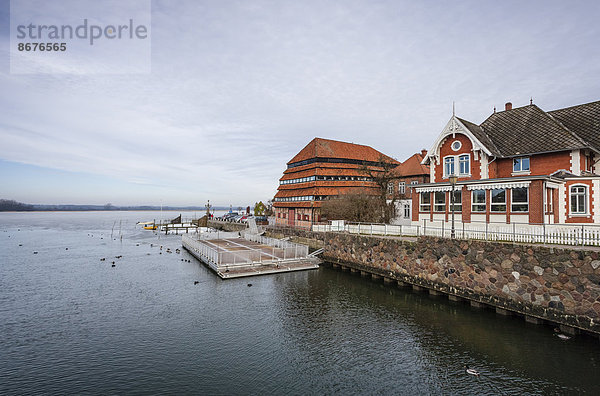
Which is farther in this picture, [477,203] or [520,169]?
[520,169]

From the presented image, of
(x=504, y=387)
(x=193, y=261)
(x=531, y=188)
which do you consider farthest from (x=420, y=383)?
(x=193, y=261)

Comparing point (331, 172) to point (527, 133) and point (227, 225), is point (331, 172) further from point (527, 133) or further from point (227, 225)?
point (227, 225)

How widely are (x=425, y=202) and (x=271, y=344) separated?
62.4 feet

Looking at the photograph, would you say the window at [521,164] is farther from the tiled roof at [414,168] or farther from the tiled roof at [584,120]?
the tiled roof at [414,168]

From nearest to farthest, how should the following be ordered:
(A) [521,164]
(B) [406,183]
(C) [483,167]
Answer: (A) [521,164] < (C) [483,167] < (B) [406,183]

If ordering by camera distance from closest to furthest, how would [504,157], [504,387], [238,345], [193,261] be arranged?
[504,387], [238,345], [504,157], [193,261]

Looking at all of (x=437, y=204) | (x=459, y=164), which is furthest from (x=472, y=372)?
(x=459, y=164)

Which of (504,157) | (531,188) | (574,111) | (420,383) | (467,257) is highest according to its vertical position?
(574,111)

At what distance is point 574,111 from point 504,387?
2665 cm

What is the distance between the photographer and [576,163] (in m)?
21.6

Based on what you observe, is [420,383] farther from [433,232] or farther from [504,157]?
[504,157]

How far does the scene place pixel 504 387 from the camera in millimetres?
10297

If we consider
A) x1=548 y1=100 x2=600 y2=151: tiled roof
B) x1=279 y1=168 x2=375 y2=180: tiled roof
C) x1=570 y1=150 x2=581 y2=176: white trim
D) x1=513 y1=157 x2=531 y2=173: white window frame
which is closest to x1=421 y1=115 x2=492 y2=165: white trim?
x1=513 y1=157 x2=531 y2=173: white window frame

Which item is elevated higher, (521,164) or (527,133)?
(527,133)
